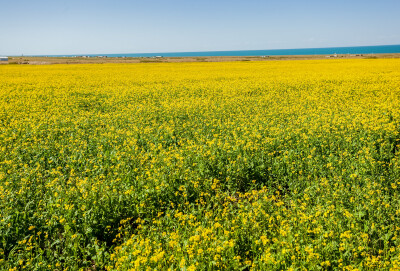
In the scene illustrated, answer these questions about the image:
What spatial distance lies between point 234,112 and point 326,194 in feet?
27.9

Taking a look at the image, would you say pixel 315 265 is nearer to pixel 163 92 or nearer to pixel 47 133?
pixel 47 133

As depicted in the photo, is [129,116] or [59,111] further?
[59,111]

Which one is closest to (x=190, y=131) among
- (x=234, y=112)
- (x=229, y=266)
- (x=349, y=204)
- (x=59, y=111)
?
(x=234, y=112)

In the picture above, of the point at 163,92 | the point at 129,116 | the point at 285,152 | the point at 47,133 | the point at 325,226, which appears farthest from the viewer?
the point at 163,92

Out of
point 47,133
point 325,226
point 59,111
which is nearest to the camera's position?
point 325,226

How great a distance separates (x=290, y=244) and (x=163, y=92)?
1769cm

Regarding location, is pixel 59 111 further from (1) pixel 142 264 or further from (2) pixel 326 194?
(2) pixel 326 194

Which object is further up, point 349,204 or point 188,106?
point 188,106

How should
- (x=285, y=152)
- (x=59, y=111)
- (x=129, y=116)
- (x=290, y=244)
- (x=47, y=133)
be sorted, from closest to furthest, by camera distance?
(x=290, y=244) < (x=285, y=152) < (x=47, y=133) < (x=129, y=116) < (x=59, y=111)

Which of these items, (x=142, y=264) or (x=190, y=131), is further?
(x=190, y=131)

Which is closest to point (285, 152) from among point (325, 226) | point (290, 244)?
point (325, 226)

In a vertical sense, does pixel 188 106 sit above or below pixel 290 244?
above

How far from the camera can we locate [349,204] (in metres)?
5.29

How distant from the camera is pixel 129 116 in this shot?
42.4ft
